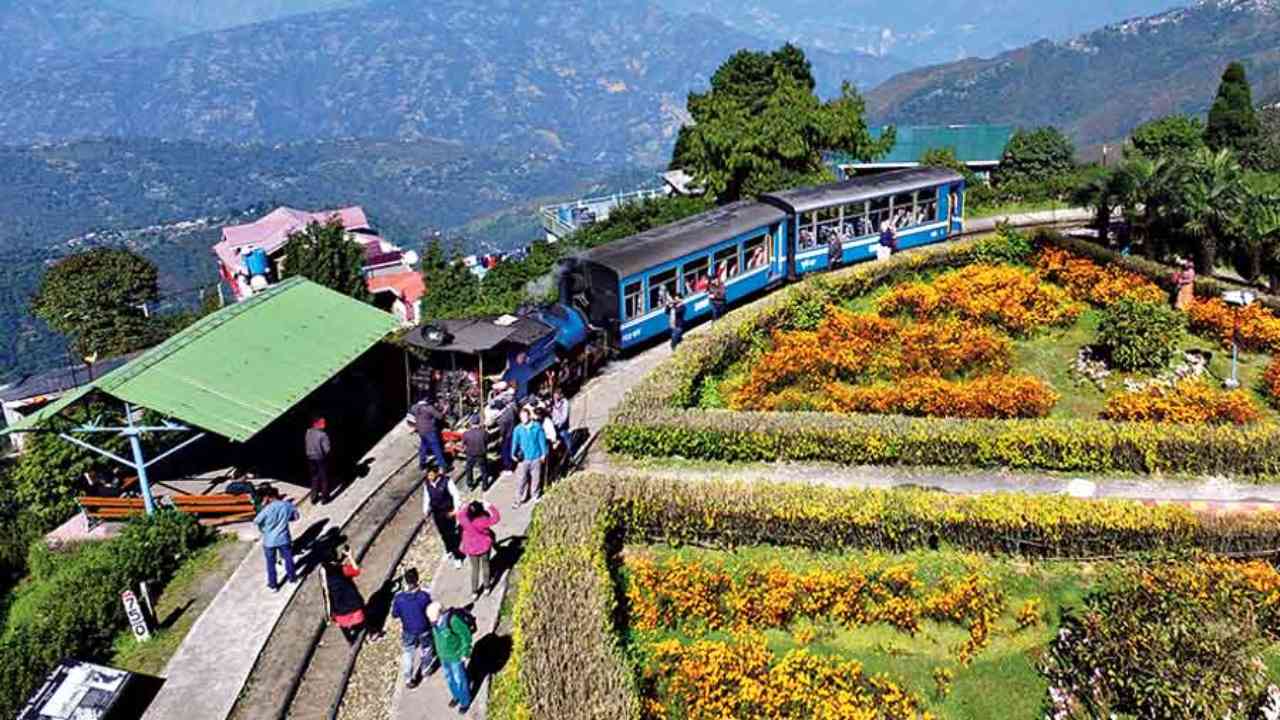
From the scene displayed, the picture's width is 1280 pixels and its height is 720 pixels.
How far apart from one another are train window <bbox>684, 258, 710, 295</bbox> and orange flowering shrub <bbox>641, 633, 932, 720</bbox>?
56.3 feet

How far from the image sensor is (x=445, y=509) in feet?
59.8

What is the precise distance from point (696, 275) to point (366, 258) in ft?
136

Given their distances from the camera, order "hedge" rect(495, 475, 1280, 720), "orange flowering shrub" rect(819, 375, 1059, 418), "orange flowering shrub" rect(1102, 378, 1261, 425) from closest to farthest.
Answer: "hedge" rect(495, 475, 1280, 720) < "orange flowering shrub" rect(1102, 378, 1261, 425) < "orange flowering shrub" rect(819, 375, 1059, 418)

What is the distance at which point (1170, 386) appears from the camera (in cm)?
2580

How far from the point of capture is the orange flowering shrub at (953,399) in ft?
79.2

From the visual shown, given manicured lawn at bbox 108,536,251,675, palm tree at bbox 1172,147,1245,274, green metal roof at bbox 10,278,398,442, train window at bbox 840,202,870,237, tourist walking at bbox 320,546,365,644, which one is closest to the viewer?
tourist walking at bbox 320,546,365,644

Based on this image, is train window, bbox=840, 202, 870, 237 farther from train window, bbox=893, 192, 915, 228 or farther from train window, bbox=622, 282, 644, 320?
train window, bbox=622, 282, 644, 320

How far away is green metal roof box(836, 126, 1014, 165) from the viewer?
95750 mm

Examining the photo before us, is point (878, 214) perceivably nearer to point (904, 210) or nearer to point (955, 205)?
point (904, 210)

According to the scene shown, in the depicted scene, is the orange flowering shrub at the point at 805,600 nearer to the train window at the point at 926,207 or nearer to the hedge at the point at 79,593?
the hedge at the point at 79,593

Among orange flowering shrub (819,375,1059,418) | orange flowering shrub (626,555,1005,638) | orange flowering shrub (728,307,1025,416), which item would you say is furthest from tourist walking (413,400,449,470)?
orange flowering shrub (819,375,1059,418)

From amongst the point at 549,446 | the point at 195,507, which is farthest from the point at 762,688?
the point at 195,507

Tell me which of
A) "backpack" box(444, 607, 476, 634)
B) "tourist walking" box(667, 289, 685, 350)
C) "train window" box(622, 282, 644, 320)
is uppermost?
"train window" box(622, 282, 644, 320)

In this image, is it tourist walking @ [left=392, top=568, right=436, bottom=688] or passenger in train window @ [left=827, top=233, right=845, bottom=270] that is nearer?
tourist walking @ [left=392, top=568, right=436, bottom=688]
